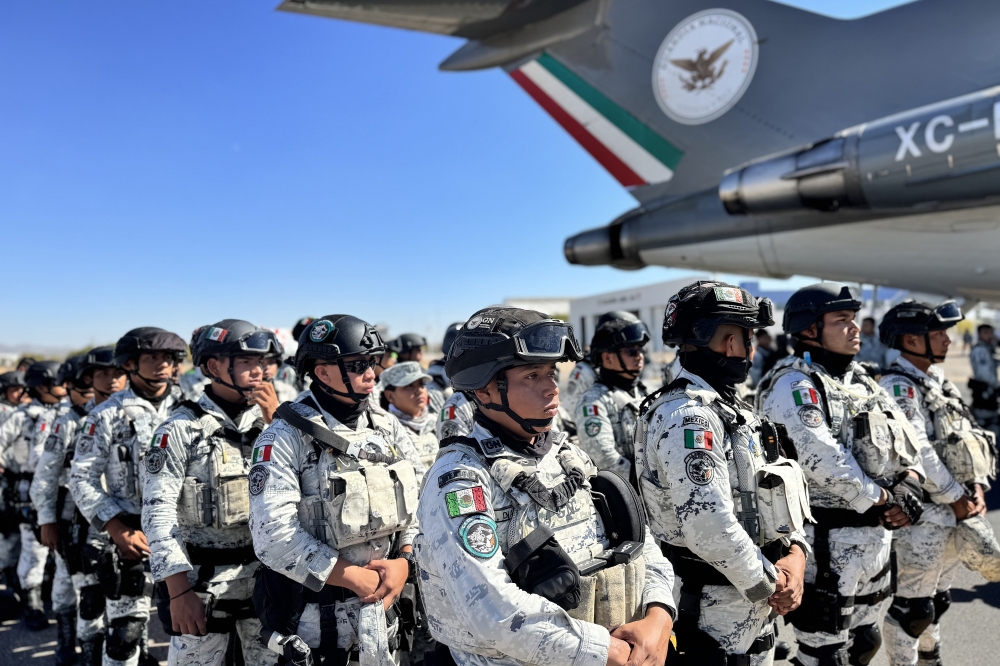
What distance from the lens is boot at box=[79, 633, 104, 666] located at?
3857 millimetres

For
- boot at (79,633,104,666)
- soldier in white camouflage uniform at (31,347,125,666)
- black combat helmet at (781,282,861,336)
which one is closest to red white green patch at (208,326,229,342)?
soldier in white camouflage uniform at (31,347,125,666)

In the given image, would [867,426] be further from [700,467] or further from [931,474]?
[700,467]

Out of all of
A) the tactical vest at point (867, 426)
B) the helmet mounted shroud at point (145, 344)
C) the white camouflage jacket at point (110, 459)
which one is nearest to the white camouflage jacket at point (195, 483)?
the white camouflage jacket at point (110, 459)

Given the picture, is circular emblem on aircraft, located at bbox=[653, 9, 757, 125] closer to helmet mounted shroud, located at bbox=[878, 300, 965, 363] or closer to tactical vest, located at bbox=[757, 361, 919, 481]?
helmet mounted shroud, located at bbox=[878, 300, 965, 363]

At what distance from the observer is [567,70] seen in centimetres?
1092

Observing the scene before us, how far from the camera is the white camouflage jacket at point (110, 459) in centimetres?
342

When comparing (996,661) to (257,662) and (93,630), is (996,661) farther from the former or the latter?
(93,630)

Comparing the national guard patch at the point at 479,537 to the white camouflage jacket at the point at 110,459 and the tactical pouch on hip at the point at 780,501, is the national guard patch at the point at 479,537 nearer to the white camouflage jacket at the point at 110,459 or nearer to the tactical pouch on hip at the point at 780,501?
the tactical pouch on hip at the point at 780,501

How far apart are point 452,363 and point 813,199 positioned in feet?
22.8

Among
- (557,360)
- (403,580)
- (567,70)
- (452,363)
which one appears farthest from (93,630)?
(567,70)

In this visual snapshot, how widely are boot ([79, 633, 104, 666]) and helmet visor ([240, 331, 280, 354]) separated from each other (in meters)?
2.60

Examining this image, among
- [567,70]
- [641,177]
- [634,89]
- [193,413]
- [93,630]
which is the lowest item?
[93,630]

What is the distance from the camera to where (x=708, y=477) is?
2.10 m

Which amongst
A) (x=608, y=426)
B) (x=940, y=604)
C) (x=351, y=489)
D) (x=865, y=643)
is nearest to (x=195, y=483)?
(x=351, y=489)
